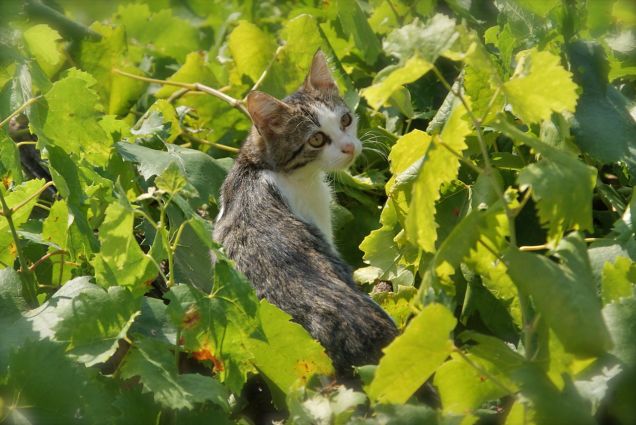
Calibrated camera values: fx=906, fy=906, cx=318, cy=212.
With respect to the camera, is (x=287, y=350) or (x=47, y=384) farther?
(x=287, y=350)

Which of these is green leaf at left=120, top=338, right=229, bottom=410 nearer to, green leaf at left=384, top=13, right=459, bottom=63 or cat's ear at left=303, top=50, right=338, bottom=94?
green leaf at left=384, top=13, right=459, bottom=63

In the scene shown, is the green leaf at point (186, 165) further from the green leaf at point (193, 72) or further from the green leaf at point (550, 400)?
the green leaf at point (550, 400)

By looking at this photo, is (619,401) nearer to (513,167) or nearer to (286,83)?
→ (513,167)

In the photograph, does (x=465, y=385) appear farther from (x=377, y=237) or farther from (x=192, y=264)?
(x=192, y=264)

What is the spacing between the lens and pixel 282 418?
286 cm

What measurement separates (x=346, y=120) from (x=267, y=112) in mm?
377

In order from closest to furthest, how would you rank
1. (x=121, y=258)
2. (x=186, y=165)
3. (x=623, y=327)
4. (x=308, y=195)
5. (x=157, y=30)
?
(x=623, y=327)
(x=121, y=258)
(x=186, y=165)
(x=308, y=195)
(x=157, y=30)

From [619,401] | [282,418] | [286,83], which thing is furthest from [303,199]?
[619,401]

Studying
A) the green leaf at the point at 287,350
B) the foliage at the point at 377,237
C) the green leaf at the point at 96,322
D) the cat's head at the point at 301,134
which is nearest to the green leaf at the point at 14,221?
the foliage at the point at 377,237

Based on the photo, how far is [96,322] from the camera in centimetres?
234

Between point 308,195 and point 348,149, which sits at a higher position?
point 348,149

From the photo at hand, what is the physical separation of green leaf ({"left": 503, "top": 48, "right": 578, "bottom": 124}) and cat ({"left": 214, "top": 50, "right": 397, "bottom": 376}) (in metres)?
1.06

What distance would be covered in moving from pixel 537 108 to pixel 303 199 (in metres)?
1.95

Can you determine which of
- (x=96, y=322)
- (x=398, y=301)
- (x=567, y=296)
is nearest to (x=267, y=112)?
(x=398, y=301)
